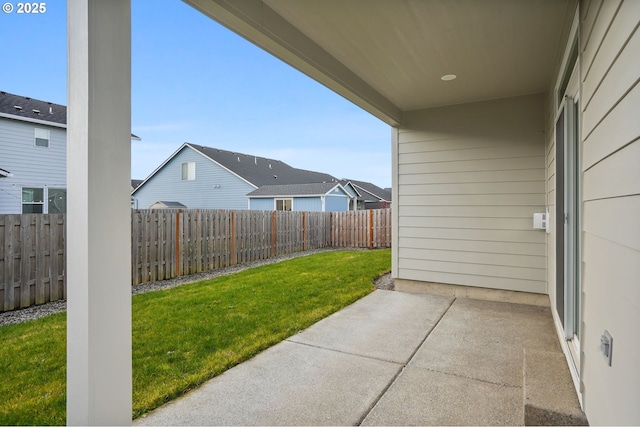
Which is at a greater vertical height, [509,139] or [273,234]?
[509,139]

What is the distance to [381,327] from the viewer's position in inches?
133

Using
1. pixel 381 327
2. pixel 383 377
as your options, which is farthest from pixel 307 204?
pixel 383 377

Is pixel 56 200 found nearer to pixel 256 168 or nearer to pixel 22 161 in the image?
pixel 22 161

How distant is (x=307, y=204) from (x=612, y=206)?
15.0 meters

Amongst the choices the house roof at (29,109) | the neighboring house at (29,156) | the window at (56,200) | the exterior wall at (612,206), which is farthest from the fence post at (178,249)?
the exterior wall at (612,206)

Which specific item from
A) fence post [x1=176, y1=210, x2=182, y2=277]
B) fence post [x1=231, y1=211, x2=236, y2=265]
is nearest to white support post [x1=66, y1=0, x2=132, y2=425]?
fence post [x1=176, y1=210, x2=182, y2=277]

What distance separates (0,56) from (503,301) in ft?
19.5

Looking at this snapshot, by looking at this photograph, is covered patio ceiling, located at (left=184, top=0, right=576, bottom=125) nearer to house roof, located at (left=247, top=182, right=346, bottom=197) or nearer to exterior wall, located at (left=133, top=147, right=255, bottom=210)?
house roof, located at (left=247, top=182, right=346, bottom=197)

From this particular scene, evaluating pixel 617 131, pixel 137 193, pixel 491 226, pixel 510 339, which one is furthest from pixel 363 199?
pixel 617 131

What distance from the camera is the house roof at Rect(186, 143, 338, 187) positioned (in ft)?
55.6

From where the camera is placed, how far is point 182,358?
2646 mm

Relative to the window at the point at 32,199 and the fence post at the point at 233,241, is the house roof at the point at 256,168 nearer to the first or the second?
the fence post at the point at 233,241

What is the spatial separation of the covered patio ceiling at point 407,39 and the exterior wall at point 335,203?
12037 mm

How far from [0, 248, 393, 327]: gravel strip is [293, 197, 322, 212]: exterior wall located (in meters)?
7.06
